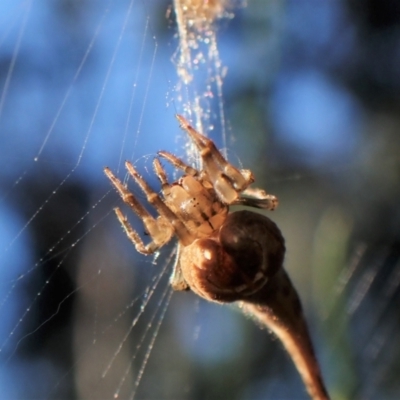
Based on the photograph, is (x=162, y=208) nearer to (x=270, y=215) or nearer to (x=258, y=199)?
(x=258, y=199)

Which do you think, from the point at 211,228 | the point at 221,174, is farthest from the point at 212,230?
the point at 221,174

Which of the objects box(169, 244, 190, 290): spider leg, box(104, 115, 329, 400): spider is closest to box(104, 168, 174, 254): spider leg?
box(104, 115, 329, 400): spider

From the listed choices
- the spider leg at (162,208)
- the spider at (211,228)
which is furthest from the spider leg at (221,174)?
the spider leg at (162,208)

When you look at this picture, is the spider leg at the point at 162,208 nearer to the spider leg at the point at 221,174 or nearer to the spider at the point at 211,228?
the spider at the point at 211,228

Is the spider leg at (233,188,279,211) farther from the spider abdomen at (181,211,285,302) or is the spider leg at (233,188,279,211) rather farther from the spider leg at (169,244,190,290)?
the spider leg at (169,244,190,290)

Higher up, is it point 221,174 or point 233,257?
point 221,174

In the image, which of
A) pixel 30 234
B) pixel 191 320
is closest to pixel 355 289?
pixel 191 320

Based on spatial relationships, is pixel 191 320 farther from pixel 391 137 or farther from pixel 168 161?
pixel 168 161
